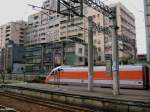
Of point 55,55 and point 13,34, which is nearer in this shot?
point 55,55

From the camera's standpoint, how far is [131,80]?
27.0m

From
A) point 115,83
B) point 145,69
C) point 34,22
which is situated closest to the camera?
point 115,83

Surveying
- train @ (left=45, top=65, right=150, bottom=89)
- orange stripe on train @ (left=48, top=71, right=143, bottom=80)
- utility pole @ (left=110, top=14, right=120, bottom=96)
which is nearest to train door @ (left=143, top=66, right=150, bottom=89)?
train @ (left=45, top=65, right=150, bottom=89)

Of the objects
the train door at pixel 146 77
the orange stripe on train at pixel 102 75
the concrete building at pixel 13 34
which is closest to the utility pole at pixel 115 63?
the orange stripe on train at pixel 102 75

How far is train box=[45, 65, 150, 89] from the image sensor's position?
26422 mm

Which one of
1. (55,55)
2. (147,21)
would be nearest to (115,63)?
(147,21)

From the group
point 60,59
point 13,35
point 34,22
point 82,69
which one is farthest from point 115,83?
point 13,35

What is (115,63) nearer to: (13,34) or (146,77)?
(146,77)

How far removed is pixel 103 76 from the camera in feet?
96.8

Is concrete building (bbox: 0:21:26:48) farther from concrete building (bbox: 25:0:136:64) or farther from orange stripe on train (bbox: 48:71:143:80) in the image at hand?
orange stripe on train (bbox: 48:71:143:80)

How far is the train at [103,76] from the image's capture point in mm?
26422

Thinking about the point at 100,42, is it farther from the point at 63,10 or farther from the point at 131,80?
the point at 63,10

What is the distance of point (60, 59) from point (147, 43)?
37621mm

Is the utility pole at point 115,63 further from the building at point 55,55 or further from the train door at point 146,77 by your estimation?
the building at point 55,55
